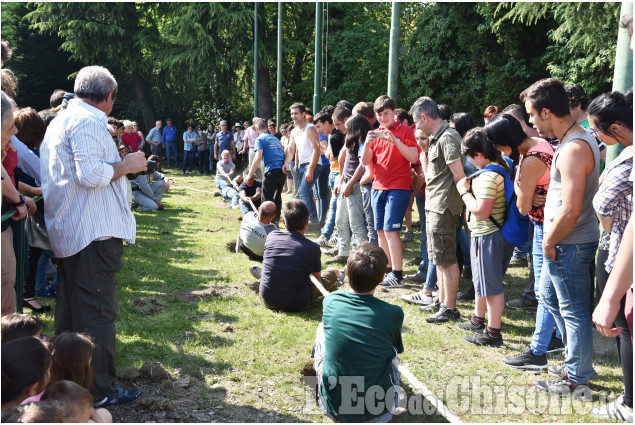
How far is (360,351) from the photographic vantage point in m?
3.66

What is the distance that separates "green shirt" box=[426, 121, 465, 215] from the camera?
5.71m

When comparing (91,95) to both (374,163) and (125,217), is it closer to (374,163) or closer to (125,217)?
(125,217)

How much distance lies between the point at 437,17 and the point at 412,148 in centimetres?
2012

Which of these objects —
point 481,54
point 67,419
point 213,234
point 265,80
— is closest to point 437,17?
point 481,54

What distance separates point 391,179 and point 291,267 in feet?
5.54

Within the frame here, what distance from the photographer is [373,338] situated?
3668mm

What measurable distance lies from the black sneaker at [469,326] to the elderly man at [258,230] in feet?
9.98

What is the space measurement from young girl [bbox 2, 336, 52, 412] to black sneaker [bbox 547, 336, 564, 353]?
4.00 meters

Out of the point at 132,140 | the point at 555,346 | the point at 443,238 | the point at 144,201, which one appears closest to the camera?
the point at 555,346

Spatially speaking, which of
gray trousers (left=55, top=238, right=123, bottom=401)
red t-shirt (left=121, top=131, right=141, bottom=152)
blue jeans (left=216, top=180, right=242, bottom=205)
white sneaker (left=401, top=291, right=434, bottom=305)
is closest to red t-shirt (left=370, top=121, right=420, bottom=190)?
white sneaker (left=401, top=291, right=434, bottom=305)

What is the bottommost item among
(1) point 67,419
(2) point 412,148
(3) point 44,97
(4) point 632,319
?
(1) point 67,419

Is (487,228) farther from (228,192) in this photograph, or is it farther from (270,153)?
(228,192)

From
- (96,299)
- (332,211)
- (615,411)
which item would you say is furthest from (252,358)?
(332,211)

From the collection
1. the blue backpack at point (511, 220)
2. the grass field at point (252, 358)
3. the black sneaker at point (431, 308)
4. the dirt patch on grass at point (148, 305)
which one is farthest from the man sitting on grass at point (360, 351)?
the dirt patch on grass at point (148, 305)
